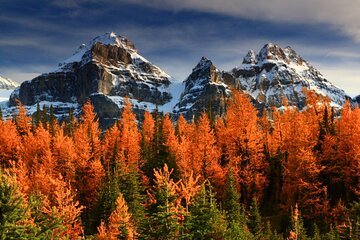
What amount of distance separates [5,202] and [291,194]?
1292 inches

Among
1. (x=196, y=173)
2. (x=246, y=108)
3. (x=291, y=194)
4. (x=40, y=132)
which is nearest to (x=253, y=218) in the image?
(x=291, y=194)

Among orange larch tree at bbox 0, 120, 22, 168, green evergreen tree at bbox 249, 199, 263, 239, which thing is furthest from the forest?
orange larch tree at bbox 0, 120, 22, 168

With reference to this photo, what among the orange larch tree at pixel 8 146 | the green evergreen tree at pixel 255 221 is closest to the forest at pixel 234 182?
the green evergreen tree at pixel 255 221

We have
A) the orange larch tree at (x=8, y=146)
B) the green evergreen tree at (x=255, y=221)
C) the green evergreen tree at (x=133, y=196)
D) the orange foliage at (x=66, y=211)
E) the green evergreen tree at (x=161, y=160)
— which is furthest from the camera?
the orange larch tree at (x=8, y=146)

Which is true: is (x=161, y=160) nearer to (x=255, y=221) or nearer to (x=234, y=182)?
(x=234, y=182)

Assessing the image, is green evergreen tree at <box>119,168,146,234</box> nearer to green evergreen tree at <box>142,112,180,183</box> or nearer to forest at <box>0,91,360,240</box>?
forest at <box>0,91,360,240</box>

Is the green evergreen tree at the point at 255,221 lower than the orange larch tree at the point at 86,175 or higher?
lower

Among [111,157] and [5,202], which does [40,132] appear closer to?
[111,157]

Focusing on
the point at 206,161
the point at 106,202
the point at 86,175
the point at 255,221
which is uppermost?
the point at 206,161

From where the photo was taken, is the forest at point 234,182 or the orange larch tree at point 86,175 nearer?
the forest at point 234,182

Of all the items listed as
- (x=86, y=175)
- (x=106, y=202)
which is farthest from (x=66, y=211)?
(x=86, y=175)

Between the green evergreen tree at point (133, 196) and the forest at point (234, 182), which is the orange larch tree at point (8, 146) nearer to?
the forest at point (234, 182)

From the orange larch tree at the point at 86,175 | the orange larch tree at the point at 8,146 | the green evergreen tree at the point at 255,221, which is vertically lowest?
the green evergreen tree at the point at 255,221

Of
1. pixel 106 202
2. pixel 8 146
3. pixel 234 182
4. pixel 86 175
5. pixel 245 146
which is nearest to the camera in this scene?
pixel 106 202
